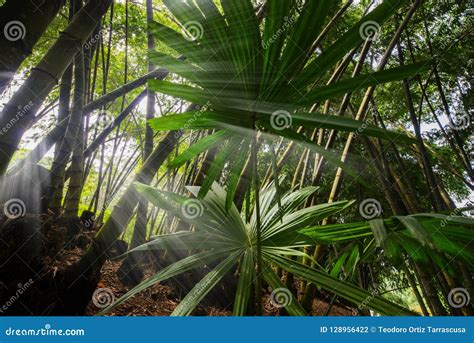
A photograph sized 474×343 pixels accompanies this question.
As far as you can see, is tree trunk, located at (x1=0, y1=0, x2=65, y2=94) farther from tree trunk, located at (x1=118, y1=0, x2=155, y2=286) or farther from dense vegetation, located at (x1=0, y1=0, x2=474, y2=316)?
tree trunk, located at (x1=118, y1=0, x2=155, y2=286)

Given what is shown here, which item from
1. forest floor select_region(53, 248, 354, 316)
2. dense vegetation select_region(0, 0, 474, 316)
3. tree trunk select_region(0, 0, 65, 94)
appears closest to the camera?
dense vegetation select_region(0, 0, 474, 316)

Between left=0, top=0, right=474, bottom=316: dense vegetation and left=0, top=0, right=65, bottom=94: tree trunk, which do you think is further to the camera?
left=0, top=0, right=65, bottom=94: tree trunk

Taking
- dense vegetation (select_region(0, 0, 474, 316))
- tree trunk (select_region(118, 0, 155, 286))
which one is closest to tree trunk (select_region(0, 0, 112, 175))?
dense vegetation (select_region(0, 0, 474, 316))

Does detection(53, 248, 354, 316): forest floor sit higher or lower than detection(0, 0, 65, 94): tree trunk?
lower

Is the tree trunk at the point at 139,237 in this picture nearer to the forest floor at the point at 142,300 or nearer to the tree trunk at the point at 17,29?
the forest floor at the point at 142,300

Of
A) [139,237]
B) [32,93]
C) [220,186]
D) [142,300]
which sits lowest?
[142,300]

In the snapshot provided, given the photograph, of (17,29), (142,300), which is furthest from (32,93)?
Answer: (142,300)

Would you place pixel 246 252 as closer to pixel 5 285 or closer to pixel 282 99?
pixel 282 99

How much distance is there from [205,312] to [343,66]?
1443 millimetres

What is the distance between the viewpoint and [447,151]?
10.00 ft

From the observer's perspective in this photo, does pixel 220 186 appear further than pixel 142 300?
No

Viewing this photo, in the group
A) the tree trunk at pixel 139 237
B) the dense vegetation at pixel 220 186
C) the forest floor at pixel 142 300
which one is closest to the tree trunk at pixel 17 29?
the dense vegetation at pixel 220 186

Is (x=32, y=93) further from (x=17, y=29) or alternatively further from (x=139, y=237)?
(x=139, y=237)
